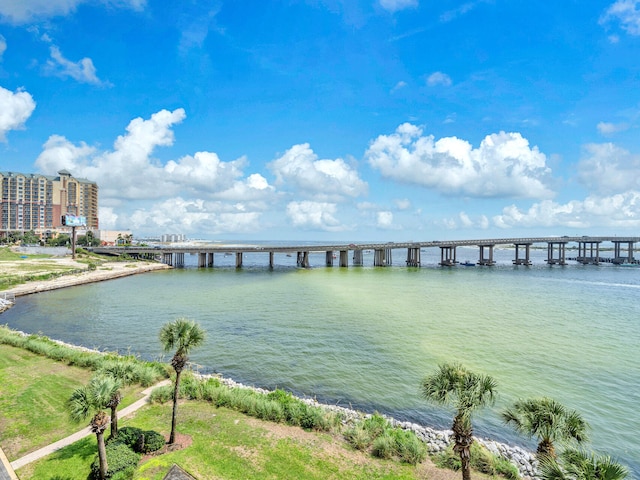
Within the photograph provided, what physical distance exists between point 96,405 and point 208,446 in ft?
16.2

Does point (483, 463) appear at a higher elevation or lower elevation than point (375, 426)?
lower

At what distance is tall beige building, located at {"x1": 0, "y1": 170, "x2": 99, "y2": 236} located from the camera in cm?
18262

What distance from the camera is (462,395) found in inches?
439

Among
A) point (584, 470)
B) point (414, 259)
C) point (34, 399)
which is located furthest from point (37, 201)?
point (584, 470)

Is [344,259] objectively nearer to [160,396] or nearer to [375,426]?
[160,396]

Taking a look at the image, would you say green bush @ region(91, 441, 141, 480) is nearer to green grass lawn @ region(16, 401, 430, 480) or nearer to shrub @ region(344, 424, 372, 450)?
green grass lawn @ region(16, 401, 430, 480)

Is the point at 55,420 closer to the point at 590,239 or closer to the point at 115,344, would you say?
the point at 115,344

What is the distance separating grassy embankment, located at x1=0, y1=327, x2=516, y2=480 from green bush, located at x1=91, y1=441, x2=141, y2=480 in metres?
0.41

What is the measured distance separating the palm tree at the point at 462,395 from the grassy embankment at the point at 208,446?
9.73 feet

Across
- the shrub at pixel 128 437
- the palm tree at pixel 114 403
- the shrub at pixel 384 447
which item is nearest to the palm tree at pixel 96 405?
the palm tree at pixel 114 403

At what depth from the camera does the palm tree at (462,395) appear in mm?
11038

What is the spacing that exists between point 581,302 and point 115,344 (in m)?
67.7

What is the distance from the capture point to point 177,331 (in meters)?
14.6

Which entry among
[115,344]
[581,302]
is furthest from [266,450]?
[581,302]
